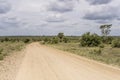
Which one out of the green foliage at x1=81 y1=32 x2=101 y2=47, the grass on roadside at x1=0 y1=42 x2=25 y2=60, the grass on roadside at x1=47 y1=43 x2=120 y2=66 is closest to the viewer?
the grass on roadside at x1=47 y1=43 x2=120 y2=66

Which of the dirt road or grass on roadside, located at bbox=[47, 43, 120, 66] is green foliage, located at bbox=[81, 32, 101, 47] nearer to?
grass on roadside, located at bbox=[47, 43, 120, 66]

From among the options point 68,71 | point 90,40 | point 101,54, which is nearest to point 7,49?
point 90,40

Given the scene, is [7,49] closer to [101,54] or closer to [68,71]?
[101,54]

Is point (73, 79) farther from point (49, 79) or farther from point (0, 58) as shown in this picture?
point (0, 58)

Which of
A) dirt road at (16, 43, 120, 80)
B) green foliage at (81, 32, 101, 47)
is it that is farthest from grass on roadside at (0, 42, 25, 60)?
green foliage at (81, 32, 101, 47)

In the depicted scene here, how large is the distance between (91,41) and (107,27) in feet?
120

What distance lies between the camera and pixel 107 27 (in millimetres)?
101500

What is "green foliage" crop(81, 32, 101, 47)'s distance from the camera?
221 feet

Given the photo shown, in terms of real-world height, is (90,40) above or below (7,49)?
above

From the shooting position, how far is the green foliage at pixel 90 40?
67231 millimetres

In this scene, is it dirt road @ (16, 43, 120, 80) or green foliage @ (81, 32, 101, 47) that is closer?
dirt road @ (16, 43, 120, 80)

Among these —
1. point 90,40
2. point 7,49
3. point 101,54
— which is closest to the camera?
point 101,54

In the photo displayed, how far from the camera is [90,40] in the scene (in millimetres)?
67188

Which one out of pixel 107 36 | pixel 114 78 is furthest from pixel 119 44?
pixel 114 78
